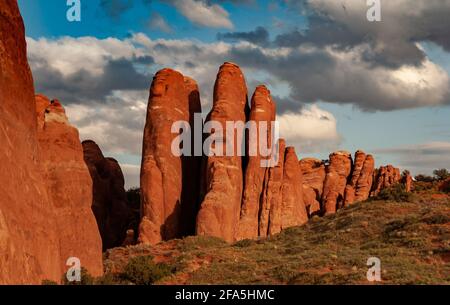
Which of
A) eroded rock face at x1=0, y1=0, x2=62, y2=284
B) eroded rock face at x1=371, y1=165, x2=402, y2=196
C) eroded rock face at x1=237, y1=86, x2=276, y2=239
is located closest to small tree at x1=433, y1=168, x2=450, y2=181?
eroded rock face at x1=371, y1=165, x2=402, y2=196

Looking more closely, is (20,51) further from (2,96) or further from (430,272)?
(430,272)

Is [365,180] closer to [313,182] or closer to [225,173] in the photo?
[313,182]

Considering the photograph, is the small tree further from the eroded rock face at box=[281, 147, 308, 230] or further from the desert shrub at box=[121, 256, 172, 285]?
the desert shrub at box=[121, 256, 172, 285]

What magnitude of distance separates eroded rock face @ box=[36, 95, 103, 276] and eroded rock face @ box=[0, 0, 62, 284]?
17.3 feet

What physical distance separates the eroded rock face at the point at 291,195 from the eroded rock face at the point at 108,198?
13.0m

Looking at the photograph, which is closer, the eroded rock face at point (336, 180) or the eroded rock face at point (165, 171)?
the eroded rock face at point (165, 171)

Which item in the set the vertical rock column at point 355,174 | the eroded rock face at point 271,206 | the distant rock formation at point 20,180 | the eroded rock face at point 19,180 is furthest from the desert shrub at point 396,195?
the eroded rock face at point 19,180

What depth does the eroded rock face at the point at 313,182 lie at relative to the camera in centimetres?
6238

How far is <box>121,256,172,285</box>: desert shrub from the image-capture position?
24.0 m

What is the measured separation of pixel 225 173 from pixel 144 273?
61.8 ft

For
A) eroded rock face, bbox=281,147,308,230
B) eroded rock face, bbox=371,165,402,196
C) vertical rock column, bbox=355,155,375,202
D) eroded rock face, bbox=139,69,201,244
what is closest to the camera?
eroded rock face, bbox=139,69,201,244

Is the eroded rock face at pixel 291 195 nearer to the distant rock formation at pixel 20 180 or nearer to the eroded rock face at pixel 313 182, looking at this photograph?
the eroded rock face at pixel 313 182

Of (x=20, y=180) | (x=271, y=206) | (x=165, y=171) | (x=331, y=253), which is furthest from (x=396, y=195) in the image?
(x=20, y=180)
